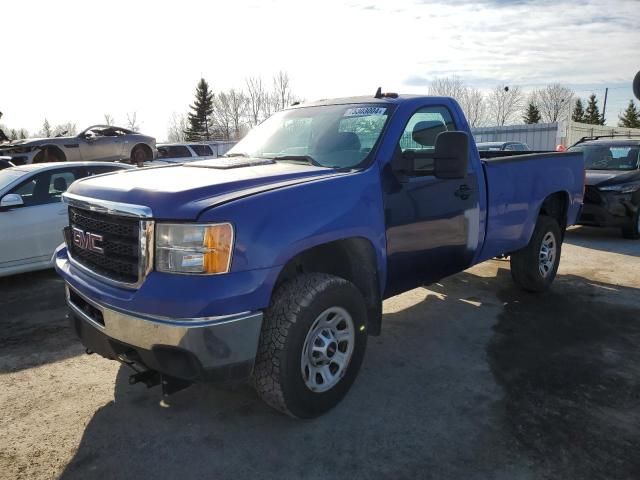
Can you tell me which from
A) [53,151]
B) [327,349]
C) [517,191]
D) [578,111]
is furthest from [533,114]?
[327,349]

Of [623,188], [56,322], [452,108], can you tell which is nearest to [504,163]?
[452,108]

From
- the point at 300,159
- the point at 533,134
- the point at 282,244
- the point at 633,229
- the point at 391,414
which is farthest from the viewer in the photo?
the point at 533,134

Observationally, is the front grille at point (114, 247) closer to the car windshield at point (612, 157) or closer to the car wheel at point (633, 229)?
the car wheel at point (633, 229)

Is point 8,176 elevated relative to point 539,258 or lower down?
elevated

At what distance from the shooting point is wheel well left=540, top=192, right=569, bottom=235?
19.4ft

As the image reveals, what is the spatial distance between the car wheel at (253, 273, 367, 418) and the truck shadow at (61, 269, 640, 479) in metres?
0.22

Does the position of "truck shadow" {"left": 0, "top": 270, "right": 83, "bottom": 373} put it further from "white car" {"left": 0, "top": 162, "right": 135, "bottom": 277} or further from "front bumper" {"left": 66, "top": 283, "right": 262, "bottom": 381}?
"front bumper" {"left": 66, "top": 283, "right": 262, "bottom": 381}

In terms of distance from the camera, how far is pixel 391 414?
3.27 metres

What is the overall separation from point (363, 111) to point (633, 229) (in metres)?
7.32

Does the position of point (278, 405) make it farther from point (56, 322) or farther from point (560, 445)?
point (56, 322)

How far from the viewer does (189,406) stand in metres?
3.40

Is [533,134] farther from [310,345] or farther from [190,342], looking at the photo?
[190,342]

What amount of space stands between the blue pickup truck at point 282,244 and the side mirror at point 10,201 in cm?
313

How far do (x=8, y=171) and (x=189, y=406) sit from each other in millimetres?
5239
